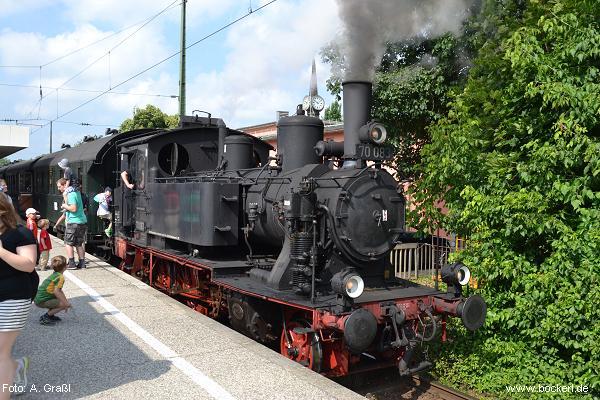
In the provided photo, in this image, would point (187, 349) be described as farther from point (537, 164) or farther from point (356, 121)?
point (537, 164)

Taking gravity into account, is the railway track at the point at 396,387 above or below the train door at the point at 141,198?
below

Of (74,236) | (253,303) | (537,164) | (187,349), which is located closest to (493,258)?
(537,164)

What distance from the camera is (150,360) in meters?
4.80

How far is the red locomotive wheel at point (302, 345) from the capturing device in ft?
16.8

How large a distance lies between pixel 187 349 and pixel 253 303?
1.00 metres

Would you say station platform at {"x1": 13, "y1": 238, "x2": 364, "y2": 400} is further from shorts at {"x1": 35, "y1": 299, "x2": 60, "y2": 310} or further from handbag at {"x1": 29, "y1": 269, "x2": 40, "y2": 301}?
handbag at {"x1": 29, "y1": 269, "x2": 40, "y2": 301}

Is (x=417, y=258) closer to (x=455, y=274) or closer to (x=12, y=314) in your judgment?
(x=455, y=274)

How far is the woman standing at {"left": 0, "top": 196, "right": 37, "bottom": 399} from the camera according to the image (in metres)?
3.39

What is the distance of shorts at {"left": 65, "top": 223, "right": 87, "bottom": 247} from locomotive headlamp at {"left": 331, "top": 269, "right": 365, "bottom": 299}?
5925 millimetres

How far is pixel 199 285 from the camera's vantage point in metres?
7.21

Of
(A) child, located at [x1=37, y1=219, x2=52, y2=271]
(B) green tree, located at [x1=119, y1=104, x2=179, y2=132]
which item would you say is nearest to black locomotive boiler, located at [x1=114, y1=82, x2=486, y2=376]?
(A) child, located at [x1=37, y1=219, x2=52, y2=271]

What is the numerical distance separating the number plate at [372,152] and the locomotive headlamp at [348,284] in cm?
143

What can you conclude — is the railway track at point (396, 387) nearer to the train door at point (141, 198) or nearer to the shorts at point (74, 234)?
the train door at point (141, 198)

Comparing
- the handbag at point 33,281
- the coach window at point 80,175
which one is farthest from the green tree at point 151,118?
the handbag at point 33,281
